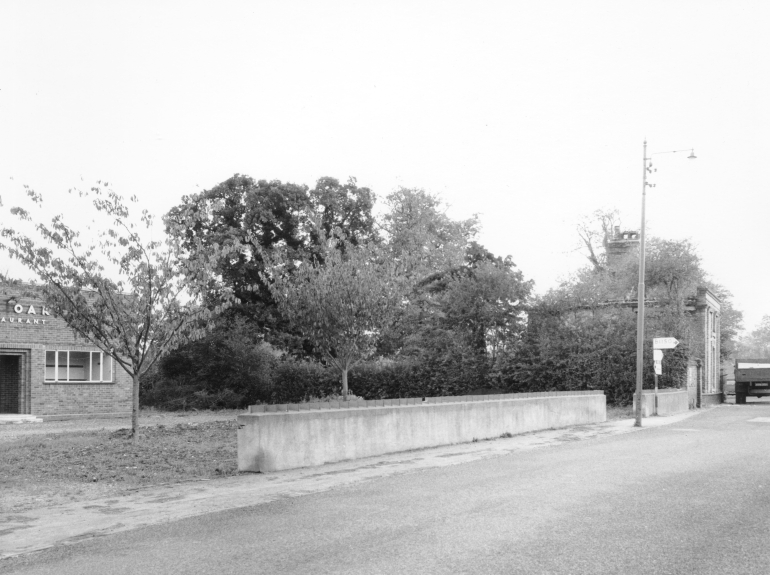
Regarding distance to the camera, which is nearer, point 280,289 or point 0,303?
point 280,289

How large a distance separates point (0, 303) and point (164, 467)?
19.6 m

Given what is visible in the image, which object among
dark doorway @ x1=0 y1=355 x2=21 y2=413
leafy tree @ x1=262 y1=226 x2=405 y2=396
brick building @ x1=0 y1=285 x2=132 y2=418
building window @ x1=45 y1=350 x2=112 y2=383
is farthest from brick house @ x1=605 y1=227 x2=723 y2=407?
dark doorway @ x1=0 y1=355 x2=21 y2=413

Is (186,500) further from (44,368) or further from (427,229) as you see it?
(427,229)

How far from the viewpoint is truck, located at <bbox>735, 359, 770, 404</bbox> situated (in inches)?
1629

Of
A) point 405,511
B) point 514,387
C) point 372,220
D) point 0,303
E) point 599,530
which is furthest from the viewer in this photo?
point 372,220

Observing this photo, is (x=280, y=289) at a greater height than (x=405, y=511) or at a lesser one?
greater

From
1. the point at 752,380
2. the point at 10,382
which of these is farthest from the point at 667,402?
the point at 10,382

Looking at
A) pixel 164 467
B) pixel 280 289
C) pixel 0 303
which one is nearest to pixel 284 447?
pixel 164 467

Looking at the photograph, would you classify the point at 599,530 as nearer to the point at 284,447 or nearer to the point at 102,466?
the point at 284,447

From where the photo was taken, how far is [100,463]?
13727mm

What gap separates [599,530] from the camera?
25.7 ft

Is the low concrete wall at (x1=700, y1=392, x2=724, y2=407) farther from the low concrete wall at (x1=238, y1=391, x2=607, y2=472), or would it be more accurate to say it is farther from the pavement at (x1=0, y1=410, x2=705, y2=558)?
the pavement at (x1=0, y1=410, x2=705, y2=558)

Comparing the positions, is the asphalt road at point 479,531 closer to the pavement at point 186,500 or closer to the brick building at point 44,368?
the pavement at point 186,500

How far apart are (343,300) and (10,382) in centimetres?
1446
